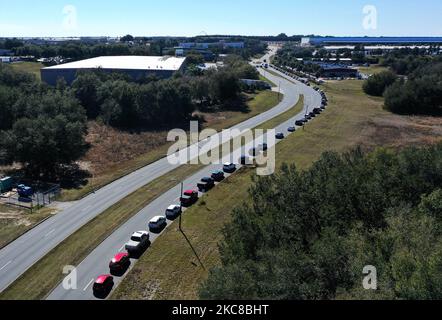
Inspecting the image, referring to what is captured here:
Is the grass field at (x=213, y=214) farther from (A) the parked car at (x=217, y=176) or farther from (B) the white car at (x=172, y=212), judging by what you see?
(A) the parked car at (x=217, y=176)

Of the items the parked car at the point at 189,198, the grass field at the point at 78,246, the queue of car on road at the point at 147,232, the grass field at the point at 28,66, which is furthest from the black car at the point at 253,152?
the grass field at the point at 28,66

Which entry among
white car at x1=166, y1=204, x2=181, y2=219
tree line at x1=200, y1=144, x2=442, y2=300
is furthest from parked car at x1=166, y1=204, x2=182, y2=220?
tree line at x1=200, y1=144, x2=442, y2=300

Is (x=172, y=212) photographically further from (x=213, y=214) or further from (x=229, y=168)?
(x=229, y=168)

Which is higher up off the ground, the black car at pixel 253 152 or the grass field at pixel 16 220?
the black car at pixel 253 152

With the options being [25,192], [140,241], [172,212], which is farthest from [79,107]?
[140,241]

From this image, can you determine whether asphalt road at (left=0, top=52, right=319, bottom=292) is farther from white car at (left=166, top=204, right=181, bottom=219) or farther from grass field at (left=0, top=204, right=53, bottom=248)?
white car at (left=166, top=204, right=181, bottom=219)
